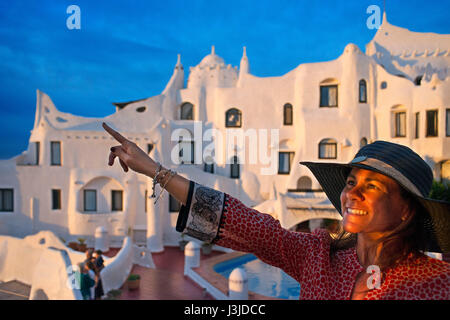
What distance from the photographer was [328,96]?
1941 centimetres

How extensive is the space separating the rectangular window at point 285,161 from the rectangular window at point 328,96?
3503 mm

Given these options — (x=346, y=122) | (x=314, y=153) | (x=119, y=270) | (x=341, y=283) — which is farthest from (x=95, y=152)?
(x=341, y=283)

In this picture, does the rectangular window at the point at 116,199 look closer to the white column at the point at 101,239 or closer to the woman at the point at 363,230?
the white column at the point at 101,239

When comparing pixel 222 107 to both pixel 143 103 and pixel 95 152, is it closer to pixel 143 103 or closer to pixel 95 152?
pixel 143 103

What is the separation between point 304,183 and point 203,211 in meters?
17.9

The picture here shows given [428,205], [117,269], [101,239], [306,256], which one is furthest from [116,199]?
[428,205]

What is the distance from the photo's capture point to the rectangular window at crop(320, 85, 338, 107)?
19.3 m

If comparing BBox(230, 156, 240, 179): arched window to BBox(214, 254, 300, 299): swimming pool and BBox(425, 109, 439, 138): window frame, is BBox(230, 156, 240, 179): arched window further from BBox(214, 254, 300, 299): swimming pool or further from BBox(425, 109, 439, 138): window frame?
BBox(425, 109, 439, 138): window frame

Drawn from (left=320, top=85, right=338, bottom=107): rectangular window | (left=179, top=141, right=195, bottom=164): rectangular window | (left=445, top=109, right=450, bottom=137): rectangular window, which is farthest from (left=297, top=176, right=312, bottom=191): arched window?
(left=445, top=109, right=450, bottom=137): rectangular window

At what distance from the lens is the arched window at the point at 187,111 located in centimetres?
2098

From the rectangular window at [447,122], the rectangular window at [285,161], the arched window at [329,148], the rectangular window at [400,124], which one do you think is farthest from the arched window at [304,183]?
the rectangular window at [447,122]

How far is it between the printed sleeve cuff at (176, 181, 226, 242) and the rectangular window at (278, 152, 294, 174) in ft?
60.0

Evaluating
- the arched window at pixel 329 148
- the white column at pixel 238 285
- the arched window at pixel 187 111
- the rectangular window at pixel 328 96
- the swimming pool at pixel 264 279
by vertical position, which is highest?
the rectangular window at pixel 328 96

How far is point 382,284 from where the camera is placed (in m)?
1.49
